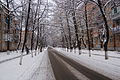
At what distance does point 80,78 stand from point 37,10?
83.4 ft

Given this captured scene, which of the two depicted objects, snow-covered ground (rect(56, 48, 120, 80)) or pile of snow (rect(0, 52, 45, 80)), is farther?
snow-covered ground (rect(56, 48, 120, 80))

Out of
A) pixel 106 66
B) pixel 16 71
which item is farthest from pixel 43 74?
pixel 106 66

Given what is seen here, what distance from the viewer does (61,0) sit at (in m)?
29.0

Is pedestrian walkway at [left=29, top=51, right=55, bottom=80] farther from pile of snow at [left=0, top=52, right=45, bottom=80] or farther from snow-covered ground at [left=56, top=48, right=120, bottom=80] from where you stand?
snow-covered ground at [left=56, top=48, right=120, bottom=80]

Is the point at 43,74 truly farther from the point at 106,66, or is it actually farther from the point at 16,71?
the point at 106,66

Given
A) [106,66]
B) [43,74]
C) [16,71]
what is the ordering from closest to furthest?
[43,74] < [16,71] < [106,66]

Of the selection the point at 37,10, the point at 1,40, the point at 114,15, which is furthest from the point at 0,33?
the point at 114,15

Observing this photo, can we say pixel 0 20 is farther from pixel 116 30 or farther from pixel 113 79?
pixel 113 79

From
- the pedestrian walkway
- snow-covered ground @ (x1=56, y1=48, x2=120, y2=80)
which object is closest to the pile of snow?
the pedestrian walkway

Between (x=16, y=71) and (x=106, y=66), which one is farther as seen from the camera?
(x=106, y=66)

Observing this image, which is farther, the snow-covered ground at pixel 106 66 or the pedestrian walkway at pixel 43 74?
the snow-covered ground at pixel 106 66

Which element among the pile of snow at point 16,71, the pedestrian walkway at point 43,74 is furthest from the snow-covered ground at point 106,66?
the pile of snow at point 16,71

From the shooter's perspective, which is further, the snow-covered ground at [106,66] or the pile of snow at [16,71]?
the snow-covered ground at [106,66]

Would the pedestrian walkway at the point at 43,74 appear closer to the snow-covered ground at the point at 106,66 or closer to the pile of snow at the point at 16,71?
the pile of snow at the point at 16,71
